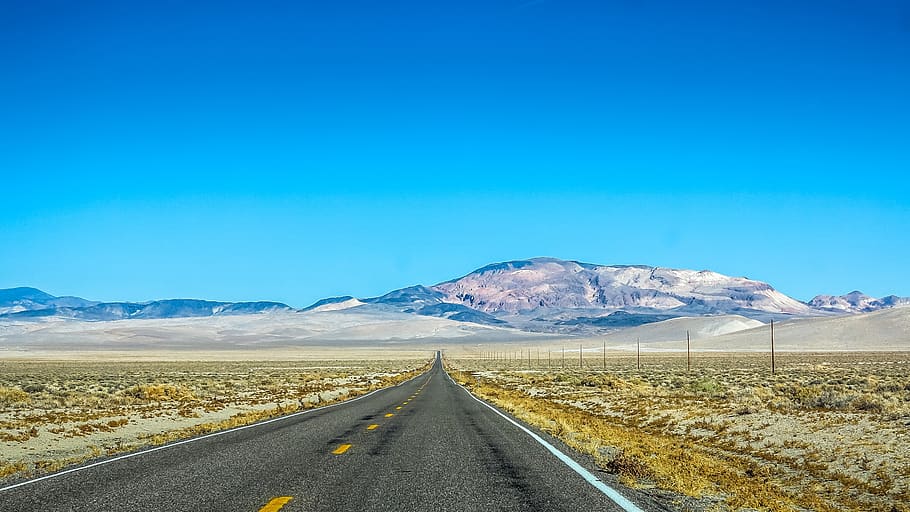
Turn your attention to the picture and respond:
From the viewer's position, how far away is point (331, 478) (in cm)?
1127

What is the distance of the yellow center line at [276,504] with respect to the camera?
901 cm

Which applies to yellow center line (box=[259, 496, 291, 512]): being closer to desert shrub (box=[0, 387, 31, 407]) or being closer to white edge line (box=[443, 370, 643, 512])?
white edge line (box=[443, 370, 643, 512])

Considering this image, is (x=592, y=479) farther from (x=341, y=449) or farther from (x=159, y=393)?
(x=159, y=393)

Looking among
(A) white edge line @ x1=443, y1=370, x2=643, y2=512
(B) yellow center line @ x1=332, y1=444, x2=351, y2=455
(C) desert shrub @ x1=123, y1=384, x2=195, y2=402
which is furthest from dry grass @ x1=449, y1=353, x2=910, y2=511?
(C) desert shrub @ x1=123, y1=384, x2=195, y2=402

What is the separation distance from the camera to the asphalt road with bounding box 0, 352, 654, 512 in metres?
9.47

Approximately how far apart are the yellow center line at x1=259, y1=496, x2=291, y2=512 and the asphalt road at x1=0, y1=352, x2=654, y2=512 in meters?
0.02

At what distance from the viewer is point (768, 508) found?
9.37 meters

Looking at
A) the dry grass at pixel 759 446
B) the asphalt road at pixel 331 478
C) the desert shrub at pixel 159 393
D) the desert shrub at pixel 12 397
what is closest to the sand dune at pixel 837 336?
the desert shrub at pixel 159 393

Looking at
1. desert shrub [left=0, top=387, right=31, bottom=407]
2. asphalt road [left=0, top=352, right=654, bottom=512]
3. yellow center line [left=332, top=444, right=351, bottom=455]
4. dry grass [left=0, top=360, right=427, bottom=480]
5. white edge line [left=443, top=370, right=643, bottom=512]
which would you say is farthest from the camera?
desert shrub [left=0, top=387, right=31, bottom=407]

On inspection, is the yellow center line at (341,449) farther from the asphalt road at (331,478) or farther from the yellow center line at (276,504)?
the yellow center line at (276,504)

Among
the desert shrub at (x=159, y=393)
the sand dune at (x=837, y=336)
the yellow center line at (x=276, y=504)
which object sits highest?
the sand dune at (x=837, y=336)

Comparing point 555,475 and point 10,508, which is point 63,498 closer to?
point 10,508

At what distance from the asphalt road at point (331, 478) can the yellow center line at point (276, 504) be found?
0.08 ft

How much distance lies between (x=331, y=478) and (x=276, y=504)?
1.99 m
